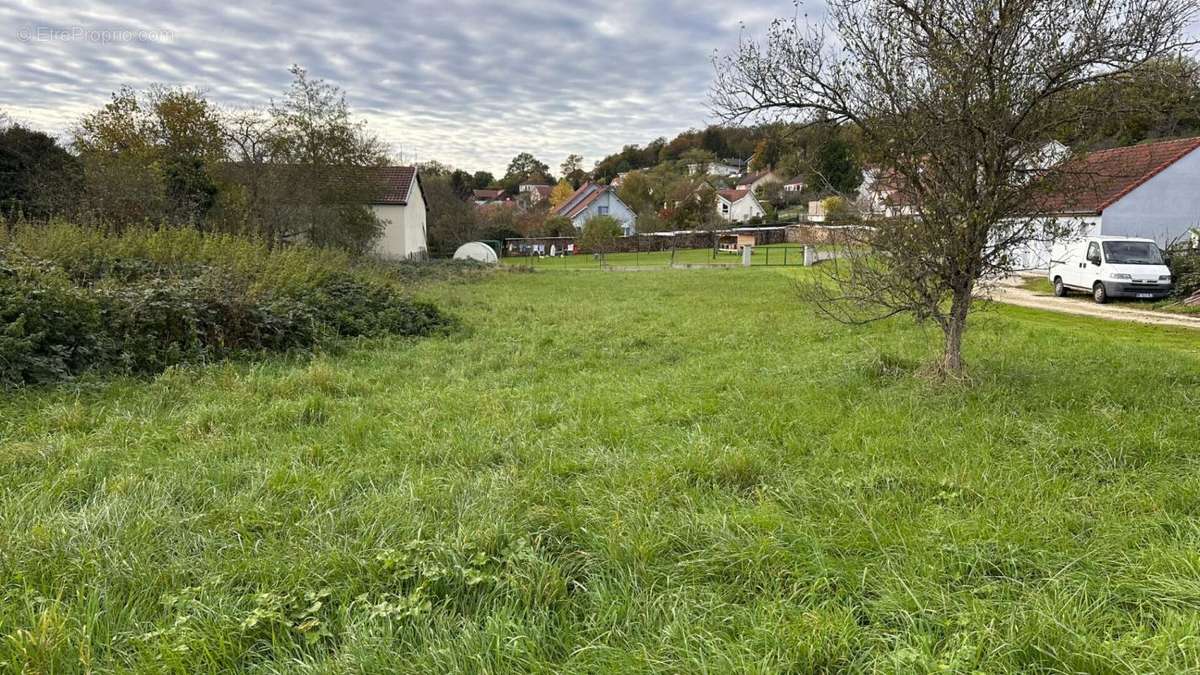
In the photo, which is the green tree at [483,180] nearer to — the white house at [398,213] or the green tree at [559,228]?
the green tree at [559,228]

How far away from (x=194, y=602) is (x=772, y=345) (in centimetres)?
784

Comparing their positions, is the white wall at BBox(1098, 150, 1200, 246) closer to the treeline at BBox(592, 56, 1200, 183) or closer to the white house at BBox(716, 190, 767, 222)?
the treeline at BBox(592, 56, 1200, 183)

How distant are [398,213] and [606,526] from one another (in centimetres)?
3320

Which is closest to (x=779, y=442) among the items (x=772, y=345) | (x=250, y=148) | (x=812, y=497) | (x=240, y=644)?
(x=812, y=497)

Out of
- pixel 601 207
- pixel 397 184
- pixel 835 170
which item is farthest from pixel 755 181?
pixel 835 170

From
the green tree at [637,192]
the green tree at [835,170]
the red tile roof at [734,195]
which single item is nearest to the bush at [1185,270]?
the green tree at [835,170]

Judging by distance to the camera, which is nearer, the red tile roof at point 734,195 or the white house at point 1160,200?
the white house at point 1160,200

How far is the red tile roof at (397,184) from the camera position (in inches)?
1288

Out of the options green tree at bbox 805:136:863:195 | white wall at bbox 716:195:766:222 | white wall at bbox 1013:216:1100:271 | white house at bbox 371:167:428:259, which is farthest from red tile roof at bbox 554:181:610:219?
white wall at bbox 1013:216:1100:271

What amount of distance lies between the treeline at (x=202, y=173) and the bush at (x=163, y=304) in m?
4.63

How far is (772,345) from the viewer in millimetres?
8977

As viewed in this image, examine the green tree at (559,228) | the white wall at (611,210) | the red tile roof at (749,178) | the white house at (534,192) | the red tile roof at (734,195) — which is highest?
the red tile roof at (749,178)

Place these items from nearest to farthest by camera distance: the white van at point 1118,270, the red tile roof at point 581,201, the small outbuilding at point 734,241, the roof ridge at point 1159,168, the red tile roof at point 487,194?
→ the white van at point 1118,270
the roof ridge at point 1159,168
the small outbuilding at point 734,241
the red tile roof at point 581,201
the red tile roof at point 487,194

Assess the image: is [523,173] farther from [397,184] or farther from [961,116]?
[961,116]
